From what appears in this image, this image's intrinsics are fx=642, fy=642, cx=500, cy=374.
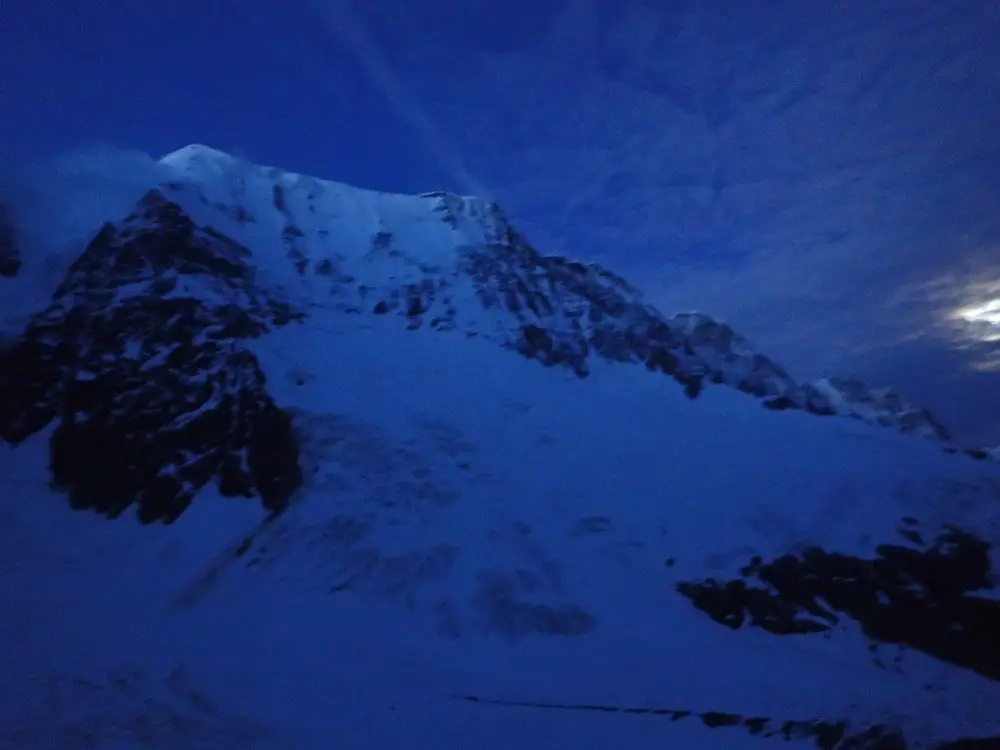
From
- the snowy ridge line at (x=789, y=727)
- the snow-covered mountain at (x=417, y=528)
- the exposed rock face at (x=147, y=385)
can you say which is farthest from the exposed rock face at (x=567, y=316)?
the snowy ridge line at (x=789, y=727)

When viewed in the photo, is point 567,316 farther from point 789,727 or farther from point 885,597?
point 789,727

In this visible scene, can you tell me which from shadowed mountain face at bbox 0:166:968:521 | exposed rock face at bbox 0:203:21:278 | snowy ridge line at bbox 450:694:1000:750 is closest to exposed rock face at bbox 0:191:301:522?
shadowed mountain face at bbox 0:166:968:521

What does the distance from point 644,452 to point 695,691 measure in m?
19.6

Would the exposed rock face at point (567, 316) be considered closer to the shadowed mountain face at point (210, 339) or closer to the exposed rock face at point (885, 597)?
the shadowed mountain face at point (210, 339)

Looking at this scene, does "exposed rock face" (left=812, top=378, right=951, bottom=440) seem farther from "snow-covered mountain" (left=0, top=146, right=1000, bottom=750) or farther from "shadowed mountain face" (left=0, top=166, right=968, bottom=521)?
"snow-covered mountain" (left=0, top=146, right=1000, bottom=750)

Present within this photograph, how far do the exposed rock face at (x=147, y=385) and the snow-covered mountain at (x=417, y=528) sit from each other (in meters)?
0.18

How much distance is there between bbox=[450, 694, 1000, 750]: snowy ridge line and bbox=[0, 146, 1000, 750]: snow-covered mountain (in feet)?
0.39

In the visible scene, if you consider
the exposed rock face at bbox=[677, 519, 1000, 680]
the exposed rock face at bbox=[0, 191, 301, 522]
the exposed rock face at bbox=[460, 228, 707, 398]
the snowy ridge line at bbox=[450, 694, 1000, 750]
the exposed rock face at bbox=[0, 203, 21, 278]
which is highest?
the exposed rock face at bbox=[460, 228, 707, 398]

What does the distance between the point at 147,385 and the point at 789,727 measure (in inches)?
1465

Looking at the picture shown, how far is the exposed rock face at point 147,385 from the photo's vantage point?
34.7 metres

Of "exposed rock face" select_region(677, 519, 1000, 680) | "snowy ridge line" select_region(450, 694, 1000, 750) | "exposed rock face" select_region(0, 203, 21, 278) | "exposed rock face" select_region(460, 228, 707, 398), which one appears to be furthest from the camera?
"exposed rock face" select_region(460, 228, 707, 398)

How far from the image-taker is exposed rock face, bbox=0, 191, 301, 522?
34688mm

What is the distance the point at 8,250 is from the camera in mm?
43031

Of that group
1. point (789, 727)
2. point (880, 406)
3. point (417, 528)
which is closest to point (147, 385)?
point (417, 528)
